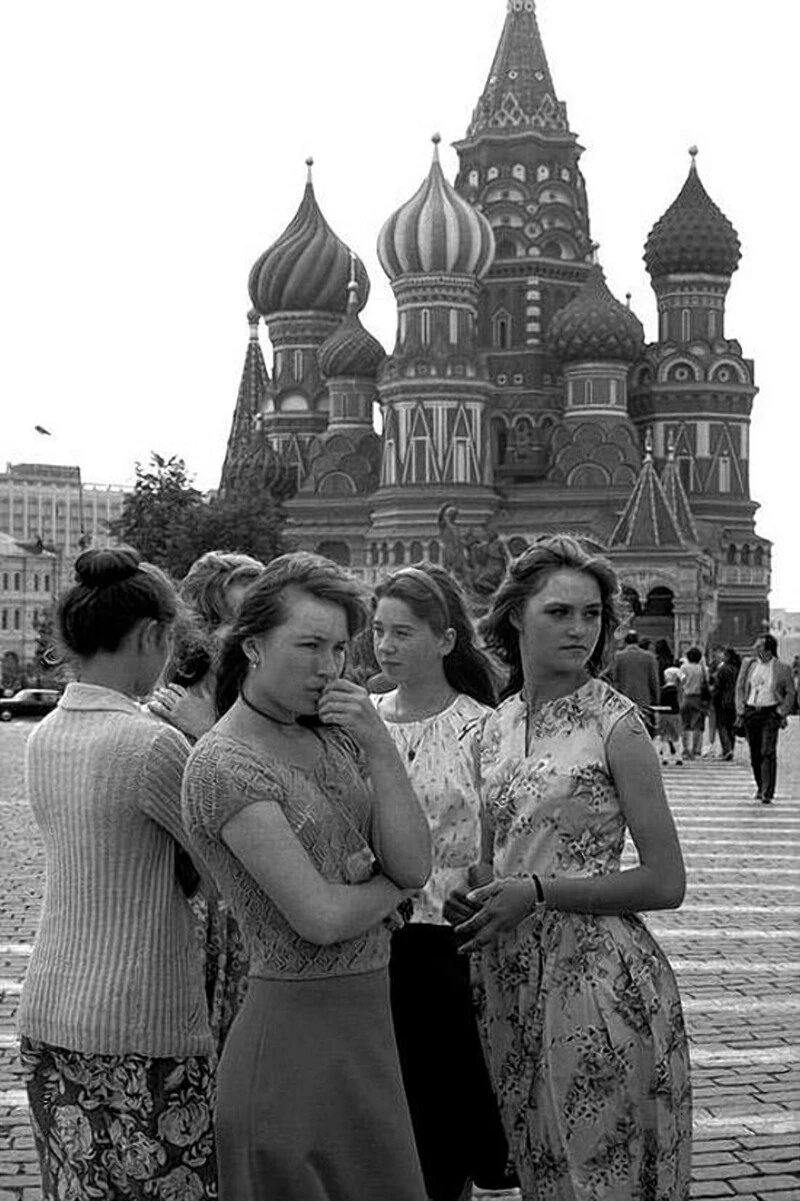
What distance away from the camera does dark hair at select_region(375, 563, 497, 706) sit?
5.07 metres

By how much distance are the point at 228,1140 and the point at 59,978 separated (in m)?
0.52

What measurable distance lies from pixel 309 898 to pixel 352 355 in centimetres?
6112

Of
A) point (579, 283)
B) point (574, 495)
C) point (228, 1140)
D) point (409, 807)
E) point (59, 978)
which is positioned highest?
point (579, 283)

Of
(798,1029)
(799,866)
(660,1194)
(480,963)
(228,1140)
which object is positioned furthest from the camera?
(799,866)

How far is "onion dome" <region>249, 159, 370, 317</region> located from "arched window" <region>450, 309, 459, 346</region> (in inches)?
352

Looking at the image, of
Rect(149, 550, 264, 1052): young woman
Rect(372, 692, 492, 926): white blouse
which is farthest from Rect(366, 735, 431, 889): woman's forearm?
Rect(372, 692, 492, 926): white blouse

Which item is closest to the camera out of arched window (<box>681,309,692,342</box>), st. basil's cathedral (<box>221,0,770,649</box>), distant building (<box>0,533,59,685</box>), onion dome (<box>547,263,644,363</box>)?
st. basil's cathedral (<box>221,0,770,649</box>)

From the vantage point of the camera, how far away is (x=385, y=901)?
11.0 ft

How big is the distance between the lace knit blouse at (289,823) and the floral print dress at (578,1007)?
0.68 metres

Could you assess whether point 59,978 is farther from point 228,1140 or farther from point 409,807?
point 409,807

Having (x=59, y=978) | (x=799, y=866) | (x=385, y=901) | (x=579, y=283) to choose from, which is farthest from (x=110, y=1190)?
(x=579, y=283)

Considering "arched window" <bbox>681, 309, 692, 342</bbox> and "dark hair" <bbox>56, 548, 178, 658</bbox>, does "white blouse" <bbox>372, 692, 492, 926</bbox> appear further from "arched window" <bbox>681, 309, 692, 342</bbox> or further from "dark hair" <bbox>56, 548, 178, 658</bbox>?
"arched window" <bbox>681, 309, 692, 342</bbox>

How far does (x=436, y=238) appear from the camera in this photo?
198ft

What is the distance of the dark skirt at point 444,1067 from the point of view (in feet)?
14.1
